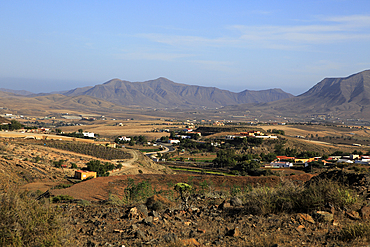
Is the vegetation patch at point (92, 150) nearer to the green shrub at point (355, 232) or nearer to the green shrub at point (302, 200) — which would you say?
the green shrub at point (302, 200)

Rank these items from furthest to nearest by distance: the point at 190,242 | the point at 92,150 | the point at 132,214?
1. the point at 92,150
2. the point at 132,214
3. the point at 190,242

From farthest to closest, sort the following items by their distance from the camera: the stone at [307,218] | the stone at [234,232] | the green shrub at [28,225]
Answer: the stone at [307,218] → the stone at [234,232] → the green shrub at [28,225]

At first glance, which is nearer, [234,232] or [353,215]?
[234,232]

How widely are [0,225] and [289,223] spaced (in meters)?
5.77

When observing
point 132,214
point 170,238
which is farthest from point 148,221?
point 170,238

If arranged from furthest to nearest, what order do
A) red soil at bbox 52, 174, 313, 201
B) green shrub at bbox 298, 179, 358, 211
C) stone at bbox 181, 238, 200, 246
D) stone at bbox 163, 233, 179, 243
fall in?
1. red soil at bbox 52, 174, 313, 201
2. green shrub at bbox 298, 179, 358, 211
3. stone at bbox 163, 233, 179, 243
4. stone at bbox 181, 238, 200, 246

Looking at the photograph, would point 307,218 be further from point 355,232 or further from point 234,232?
point 234,232

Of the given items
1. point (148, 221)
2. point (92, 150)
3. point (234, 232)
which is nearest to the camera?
point (234, 232)

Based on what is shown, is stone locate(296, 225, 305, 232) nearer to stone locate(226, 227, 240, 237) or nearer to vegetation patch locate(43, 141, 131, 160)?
stone locate(226, 227, 240, 237)

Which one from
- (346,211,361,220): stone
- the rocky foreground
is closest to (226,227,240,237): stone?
the rocky foreground

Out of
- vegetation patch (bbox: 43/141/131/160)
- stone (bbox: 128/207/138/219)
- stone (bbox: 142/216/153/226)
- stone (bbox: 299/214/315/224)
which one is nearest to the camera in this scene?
stone (bbox: 299/214/315/224)

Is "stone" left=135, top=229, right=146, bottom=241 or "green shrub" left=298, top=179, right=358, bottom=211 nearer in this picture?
"stone" left=135, top=229, right=146, bottom=241

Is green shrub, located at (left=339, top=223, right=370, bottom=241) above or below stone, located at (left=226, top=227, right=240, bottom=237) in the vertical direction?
above

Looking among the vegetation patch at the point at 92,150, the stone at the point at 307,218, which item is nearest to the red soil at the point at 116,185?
the stone at the point at 307,218
